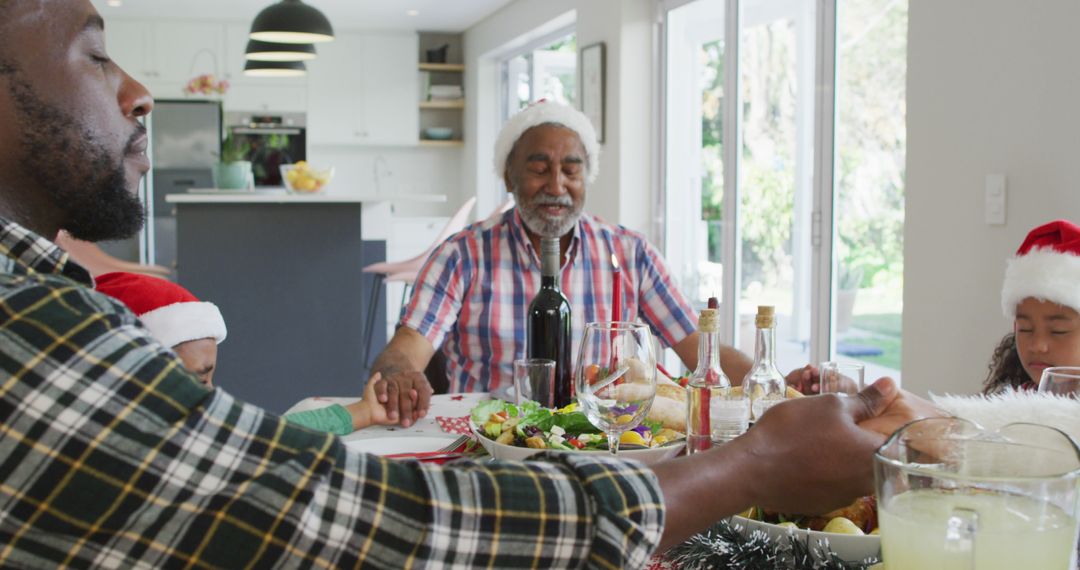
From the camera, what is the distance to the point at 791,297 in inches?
169

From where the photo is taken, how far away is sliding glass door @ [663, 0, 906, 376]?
3637 mm

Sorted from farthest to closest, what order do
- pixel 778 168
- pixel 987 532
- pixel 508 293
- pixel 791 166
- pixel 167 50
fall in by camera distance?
pixel 167 50 < pixel 778 168 < pixel 791 166 < pixel 508 293 < pixel 987 532

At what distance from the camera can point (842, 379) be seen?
4.44 feet

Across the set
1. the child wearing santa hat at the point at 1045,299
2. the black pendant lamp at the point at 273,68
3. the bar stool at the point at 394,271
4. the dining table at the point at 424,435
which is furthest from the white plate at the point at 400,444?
the black pendant lamp at the point at 273,68

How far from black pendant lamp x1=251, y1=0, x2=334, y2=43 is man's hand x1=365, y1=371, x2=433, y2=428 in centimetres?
345

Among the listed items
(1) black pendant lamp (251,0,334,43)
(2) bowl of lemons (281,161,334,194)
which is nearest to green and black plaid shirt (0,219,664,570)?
(1) black pendant lamp (251,0,334,43)

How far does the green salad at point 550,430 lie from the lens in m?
1.29

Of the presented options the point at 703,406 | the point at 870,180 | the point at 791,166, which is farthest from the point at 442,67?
the point at 703,406

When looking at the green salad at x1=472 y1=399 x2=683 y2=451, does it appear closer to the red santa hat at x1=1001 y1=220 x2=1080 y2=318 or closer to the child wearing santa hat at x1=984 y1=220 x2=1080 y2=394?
the child wearing santa hat at x1=984 y1=220 x2=1080 y2=394

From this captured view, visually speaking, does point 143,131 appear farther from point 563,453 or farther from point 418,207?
point 418,207

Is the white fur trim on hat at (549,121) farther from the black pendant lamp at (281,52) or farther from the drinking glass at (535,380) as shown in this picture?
the black pendant lamp at (281,52)

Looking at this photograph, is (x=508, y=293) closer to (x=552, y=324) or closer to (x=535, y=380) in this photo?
(x=552, y=324)

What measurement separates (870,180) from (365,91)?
5.97 metres

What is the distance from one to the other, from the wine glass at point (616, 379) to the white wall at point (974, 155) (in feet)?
5.86
